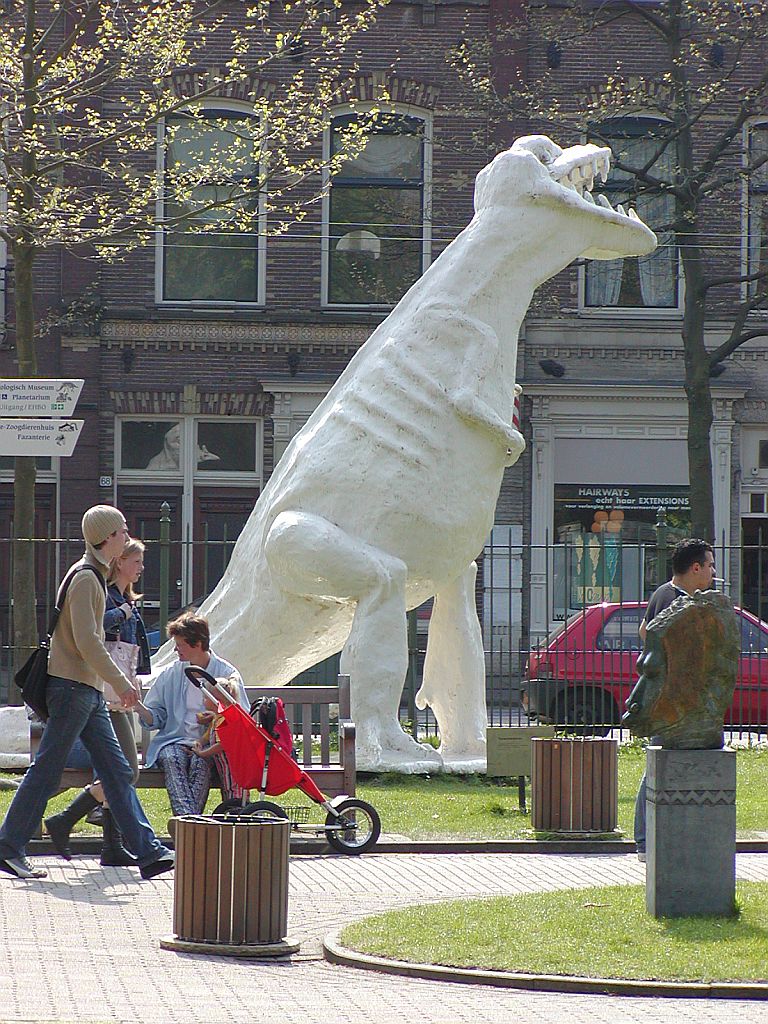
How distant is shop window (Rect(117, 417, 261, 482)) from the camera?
2645cm

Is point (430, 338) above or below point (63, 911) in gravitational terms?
above

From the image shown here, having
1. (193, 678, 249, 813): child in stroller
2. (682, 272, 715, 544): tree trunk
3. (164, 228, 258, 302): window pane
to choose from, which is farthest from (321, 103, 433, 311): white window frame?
(193, 678, 249, 813): child in stroller

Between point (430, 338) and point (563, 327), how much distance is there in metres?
14.6

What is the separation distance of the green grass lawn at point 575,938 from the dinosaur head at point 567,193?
230 inches

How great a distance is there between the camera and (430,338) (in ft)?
40.5

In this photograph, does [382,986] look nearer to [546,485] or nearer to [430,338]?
[430,338]

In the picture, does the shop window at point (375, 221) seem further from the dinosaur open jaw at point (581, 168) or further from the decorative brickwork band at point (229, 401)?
the dinosaur open jaw at point (581, 168)

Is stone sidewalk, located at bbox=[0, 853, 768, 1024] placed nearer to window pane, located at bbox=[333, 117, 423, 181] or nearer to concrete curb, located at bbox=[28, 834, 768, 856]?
concrete curb, located at bbox=[28, 834, 768, 856]

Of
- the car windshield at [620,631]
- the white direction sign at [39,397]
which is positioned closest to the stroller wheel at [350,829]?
the white direction sign at [39,397]

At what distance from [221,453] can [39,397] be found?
1369cm

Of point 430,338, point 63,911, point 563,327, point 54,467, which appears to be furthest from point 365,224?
point 63,911

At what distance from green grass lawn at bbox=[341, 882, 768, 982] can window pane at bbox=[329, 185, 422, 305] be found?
19426 millimetres

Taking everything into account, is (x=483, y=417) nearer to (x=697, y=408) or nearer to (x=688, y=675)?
(x=688, y=675)

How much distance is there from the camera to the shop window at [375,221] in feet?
87.7
